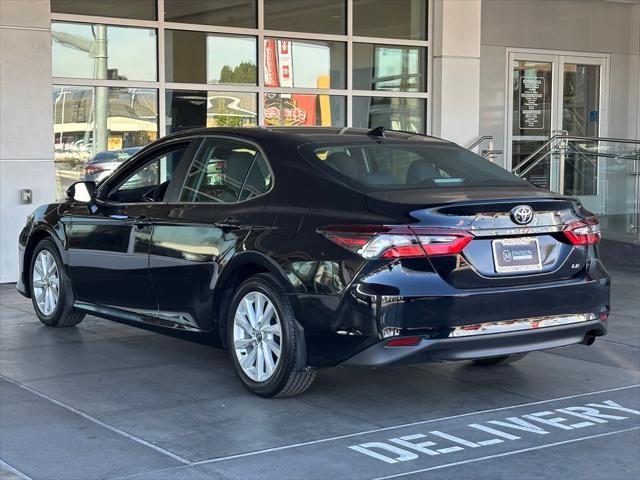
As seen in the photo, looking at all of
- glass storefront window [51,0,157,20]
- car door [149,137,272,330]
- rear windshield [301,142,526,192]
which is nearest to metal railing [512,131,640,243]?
glass storefront window [51,0,157,20]

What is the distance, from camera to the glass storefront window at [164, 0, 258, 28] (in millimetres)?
12539

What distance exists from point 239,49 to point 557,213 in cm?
769

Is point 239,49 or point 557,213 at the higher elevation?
point 239,49

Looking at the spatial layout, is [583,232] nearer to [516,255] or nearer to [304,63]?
[516,255]

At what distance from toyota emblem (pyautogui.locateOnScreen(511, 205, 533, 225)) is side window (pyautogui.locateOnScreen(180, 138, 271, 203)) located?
1.54m

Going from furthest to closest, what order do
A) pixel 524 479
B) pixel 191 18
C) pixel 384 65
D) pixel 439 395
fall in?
pixel 384 65
pixel 191 18
pixel 439 395
pixel 524 479

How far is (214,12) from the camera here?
12.9 m

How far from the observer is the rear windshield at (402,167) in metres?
6.30

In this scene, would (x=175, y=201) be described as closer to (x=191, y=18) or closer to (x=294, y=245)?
(x=294, y=245)

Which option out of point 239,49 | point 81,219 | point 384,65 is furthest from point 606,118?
point 81,219

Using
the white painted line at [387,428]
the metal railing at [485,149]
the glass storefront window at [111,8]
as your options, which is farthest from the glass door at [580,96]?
the white painted line at [387,428]

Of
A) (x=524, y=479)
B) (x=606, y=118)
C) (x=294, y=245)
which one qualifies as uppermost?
(x=606, y=118)

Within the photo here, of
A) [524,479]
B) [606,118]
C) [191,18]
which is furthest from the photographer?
[606,118]

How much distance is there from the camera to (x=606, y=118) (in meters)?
18.5
